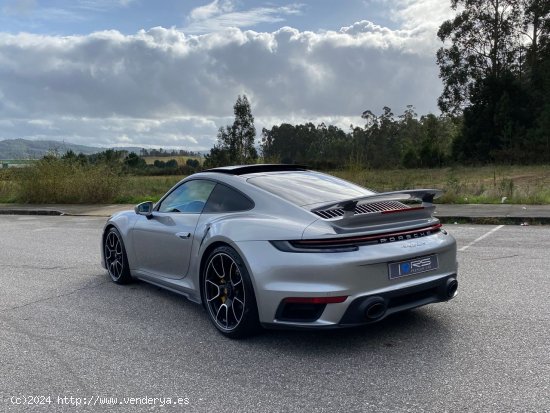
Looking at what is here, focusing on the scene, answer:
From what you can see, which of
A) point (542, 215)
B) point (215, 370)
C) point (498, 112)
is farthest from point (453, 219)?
point (498, 112)

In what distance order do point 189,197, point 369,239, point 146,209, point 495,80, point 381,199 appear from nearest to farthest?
point 369,239
point 381,199
point 189,197
point 146,209
point 495,80

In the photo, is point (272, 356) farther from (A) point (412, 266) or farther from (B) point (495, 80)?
(B) point (495, 80)

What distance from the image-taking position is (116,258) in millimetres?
6512

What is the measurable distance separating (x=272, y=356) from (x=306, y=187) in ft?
5.25

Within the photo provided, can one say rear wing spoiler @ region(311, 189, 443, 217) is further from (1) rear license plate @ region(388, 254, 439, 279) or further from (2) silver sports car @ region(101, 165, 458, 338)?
(1) rear license plate @ region(388, 254, 439, 279)

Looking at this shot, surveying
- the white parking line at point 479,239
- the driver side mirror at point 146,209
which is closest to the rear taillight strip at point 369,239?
the driver side mirror at point 146,209

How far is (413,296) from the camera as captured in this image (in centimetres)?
424

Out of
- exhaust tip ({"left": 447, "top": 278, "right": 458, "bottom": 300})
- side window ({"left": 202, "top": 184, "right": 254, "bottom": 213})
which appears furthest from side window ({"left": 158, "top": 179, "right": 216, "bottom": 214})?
exhaust tip ({"left": 447, "top": 278, "right": 458, "bottom": 300})

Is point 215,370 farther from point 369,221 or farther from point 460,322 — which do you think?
point 460,322

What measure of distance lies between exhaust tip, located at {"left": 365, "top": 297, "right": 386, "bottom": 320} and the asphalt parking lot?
317 mm

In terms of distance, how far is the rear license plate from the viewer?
405 centimetres

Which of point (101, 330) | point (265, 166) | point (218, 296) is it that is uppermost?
point (265, 166)

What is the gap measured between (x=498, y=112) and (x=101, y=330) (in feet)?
166

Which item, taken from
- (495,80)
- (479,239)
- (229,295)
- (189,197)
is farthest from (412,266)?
(495,80)
